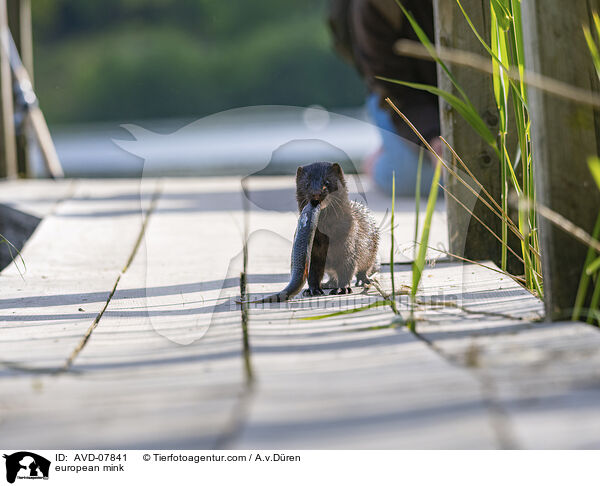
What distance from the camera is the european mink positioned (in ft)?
6.82

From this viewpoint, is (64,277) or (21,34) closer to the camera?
(64,277)

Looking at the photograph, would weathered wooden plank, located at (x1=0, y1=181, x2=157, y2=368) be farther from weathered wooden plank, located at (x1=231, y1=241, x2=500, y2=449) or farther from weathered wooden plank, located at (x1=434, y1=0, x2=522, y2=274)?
weathered wooden plank, located at (x1=434, y1=0, x2=522, y2=274)

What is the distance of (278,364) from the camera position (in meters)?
1.43

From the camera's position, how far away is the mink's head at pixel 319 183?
2.05m

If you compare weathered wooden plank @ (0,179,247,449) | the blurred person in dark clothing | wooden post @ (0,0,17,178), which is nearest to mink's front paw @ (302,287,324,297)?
weathered wooden plank @ (0,179,247,449)

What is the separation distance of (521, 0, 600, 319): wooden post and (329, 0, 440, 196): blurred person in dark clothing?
230 cm

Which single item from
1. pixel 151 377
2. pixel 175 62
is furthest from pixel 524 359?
pixel 175 62

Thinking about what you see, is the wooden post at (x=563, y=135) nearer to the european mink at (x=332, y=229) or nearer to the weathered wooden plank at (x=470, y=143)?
the european mink at (x=332, y=229)

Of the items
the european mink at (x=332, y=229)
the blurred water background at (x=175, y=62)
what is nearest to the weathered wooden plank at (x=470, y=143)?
the european mink at (x=332, y=229)
